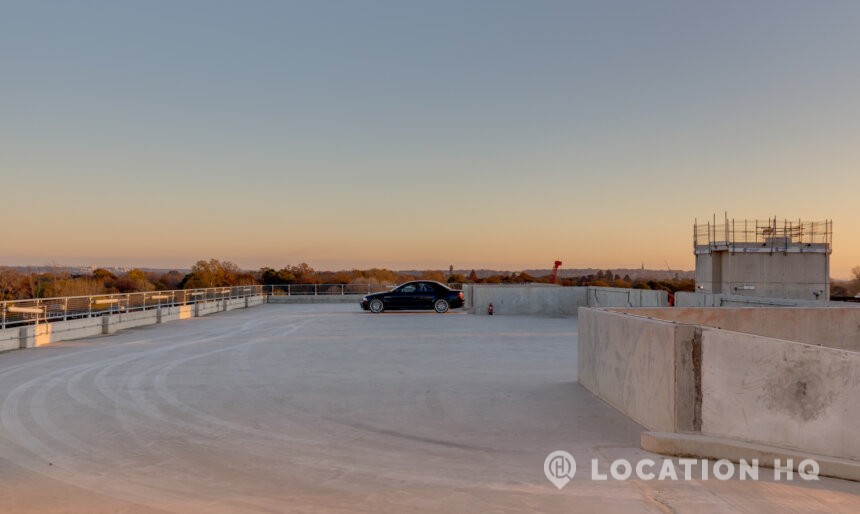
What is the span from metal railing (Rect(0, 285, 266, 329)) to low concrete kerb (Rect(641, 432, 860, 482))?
16.6 m

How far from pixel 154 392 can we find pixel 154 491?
183 inches

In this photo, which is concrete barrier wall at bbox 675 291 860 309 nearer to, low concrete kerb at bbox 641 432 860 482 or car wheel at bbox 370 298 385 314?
low concrete kerb at bbox 641 432 860 482

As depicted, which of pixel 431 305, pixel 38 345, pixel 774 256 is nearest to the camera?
pixel 38 345

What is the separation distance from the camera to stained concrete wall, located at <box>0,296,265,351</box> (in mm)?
15867

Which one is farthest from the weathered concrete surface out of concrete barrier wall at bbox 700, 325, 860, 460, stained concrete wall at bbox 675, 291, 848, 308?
concrete barrier wall at bbox 700, 325, 860, 460

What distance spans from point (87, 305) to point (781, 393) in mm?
20399

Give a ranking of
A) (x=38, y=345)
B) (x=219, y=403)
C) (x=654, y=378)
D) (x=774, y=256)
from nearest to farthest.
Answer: (x=654, y=378) < (x=219, y=403) < (x=38, y=345) < (x=774, y=256)

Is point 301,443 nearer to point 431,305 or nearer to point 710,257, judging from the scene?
point 431,305

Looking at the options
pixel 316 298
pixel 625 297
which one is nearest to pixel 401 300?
pixel 625 297

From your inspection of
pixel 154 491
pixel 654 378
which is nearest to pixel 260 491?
pixel 154 491

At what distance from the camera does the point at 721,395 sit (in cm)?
625

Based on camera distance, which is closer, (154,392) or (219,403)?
(219,403)

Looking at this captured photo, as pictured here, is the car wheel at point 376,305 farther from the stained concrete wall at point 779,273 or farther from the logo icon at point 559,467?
the stained concrete wall at point 779,273

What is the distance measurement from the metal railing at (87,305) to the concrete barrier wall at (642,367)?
1532 cm
